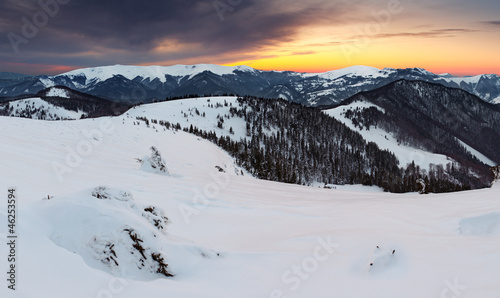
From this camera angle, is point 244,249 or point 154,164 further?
point 154,164

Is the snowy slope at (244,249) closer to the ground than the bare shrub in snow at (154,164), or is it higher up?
closer to the ground

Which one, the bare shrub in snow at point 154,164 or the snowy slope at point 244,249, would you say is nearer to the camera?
the snowy slope at point 244,249

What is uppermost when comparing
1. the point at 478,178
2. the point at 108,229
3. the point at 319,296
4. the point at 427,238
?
the point at 108,229

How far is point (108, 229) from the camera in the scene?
529cm

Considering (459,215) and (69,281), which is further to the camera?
(459,215)

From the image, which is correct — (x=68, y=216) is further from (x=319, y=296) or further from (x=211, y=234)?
(x=319, y=296)

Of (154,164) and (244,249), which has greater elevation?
(154,164)

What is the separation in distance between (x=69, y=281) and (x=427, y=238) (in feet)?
26.0

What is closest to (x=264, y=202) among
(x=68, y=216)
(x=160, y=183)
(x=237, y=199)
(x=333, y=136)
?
(x=237, y=199)

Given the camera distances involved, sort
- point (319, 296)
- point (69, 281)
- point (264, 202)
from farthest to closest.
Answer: point (264, 202)
point (319, 296)
point (69, 281)

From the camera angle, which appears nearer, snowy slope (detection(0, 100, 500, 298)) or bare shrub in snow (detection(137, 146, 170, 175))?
snowy slope (detection(0, 100, 500, 298))

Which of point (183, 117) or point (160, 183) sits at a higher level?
point (183, 117)

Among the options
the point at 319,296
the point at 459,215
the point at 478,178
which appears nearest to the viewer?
the point at 319,296

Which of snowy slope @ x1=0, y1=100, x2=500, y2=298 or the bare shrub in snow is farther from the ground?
the bare shrub in snow
